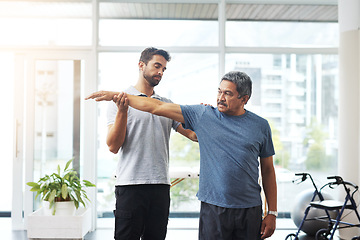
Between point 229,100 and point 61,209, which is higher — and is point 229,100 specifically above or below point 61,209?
above

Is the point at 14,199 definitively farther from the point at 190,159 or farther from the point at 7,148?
the point at 190,159

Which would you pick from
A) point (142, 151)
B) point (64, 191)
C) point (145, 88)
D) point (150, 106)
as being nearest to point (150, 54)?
point (145, 88)

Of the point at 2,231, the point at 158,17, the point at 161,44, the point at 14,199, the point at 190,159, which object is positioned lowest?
the point at 2,231

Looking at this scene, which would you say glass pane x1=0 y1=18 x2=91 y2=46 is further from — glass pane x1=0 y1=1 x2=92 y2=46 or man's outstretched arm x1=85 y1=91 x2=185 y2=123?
man's outstretched arm x1=85 y1=91 x2=185 y2=123

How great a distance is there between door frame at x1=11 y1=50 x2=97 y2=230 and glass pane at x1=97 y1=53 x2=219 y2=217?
110mm

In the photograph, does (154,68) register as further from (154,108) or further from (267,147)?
(267,147)

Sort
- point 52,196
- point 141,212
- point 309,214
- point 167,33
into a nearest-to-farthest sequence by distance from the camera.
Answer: point 141,212, point 52,196, point 309,214, point 167,33

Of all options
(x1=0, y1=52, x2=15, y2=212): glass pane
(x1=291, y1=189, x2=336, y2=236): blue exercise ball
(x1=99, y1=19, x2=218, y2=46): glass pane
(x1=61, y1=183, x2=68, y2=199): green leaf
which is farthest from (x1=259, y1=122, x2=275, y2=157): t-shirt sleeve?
(x1=0, y1=52, x2=15, y2=212): glass pane

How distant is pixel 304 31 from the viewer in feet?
15.1

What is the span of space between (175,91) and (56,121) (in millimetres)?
1409

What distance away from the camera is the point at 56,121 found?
4496 millimetres

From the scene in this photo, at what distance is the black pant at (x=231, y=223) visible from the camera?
1.70 meters

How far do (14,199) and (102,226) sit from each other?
1.06 metres

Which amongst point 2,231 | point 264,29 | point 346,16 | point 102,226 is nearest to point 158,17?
point 264,29
